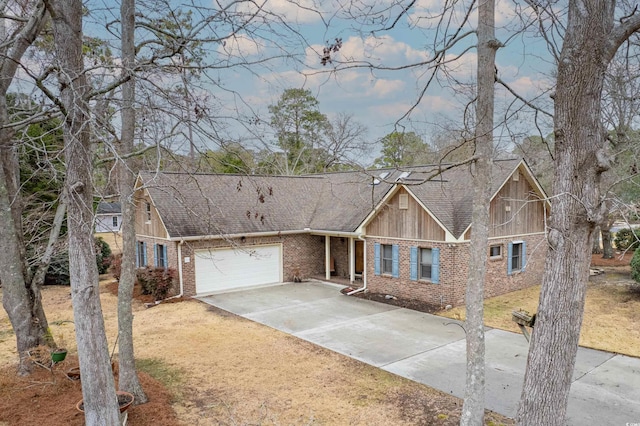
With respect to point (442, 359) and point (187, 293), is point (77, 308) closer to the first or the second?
point (442, 359)

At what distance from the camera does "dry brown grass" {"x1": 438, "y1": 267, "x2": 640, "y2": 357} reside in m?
10.4

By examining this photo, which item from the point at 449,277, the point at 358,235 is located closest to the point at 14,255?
the point at 358,235

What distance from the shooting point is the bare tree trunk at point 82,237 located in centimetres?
456

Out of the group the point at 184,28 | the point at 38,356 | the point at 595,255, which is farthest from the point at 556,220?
the point at 595,255

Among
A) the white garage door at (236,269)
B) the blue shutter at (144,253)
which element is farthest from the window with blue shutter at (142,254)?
the white garage door at (236,269)

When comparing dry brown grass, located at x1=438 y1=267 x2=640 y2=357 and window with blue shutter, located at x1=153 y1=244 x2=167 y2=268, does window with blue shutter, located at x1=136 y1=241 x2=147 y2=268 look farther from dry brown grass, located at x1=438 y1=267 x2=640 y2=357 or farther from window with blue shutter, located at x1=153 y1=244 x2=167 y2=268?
dry brown grass, located at x1=438 y1=267 x2=640 y2=357

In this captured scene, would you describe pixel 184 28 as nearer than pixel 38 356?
Yes

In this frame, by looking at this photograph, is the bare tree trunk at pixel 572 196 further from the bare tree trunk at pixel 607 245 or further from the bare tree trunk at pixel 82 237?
the bare tree trunk at pixel 607 245

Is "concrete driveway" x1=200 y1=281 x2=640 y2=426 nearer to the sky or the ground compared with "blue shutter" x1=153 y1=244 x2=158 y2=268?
nearer to the ground

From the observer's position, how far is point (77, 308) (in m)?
4.75

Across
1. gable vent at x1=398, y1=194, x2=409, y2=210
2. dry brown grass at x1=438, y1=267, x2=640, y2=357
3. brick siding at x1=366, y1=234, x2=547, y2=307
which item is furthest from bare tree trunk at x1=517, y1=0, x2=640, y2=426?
gable vent at x1=398, y1=194, x2=409, y2=210

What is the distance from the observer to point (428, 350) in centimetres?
989

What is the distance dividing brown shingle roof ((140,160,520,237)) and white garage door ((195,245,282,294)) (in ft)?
3.46

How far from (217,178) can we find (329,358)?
11772 mm
